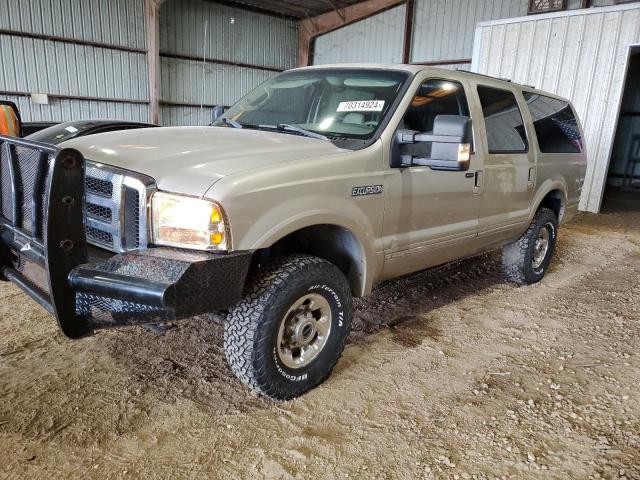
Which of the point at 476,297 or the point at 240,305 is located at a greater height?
the point at 240,305

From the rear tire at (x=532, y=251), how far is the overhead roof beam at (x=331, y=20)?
11.5 metres

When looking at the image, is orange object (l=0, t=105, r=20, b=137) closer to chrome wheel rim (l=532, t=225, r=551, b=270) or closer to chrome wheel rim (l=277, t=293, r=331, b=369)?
chrome wheel rim (l=277, t=293, r=331, b=369)

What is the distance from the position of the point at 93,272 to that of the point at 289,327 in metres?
1.05

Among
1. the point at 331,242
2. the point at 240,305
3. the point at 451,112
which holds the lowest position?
the point at 240,305

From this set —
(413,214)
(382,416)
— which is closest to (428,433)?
(382,416)

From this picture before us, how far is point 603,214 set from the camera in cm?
983

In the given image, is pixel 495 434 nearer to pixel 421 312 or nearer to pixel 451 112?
pixel 421 312

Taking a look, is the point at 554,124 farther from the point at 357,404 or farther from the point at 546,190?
the point at 357,404

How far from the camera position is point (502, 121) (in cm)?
402

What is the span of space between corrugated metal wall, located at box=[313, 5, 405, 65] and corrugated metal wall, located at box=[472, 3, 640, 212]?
479 centimetres

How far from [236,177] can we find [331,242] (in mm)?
931

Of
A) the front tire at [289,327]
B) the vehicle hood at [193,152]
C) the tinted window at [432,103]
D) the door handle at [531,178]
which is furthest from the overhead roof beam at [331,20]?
the front tire at [289,327]

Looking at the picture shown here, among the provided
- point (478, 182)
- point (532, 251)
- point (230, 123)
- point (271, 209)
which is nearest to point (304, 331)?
point (271, 209)

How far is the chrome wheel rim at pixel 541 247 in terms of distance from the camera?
5027 millimetres
